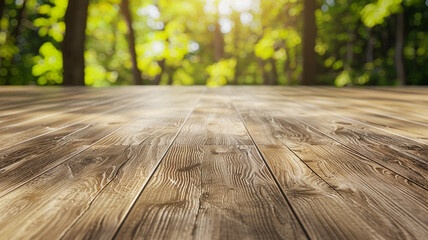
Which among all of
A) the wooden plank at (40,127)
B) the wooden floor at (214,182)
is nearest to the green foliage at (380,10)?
the wooden floor at (214,182)

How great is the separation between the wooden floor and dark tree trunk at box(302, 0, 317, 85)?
18.4 ft

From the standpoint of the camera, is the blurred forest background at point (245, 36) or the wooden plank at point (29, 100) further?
the blurred forest background at point (245, 36)

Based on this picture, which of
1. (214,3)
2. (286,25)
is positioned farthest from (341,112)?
(214,3)

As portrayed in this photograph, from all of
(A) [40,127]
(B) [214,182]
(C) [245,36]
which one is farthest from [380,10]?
(C) [245,36]

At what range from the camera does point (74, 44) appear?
632cm

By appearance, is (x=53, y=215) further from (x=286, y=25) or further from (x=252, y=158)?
(x=286, y=25)

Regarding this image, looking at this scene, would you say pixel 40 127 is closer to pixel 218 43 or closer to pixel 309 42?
pixel 309 42

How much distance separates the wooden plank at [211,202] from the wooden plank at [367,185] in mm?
85

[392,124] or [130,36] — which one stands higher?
[130,36]

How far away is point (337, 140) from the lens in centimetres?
138

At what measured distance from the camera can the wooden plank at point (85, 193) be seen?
2.05 feet

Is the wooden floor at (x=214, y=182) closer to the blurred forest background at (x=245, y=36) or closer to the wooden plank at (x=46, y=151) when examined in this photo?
the wooden plank at (x=46, y=151)

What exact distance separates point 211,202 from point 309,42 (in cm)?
684

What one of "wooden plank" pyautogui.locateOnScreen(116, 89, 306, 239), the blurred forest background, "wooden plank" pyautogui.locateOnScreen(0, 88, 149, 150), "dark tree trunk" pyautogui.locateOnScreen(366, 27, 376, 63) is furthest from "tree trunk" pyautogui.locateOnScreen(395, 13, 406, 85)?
"wooden plank" pyautogui.locateOnScreen(116, 89, 306, 239)
